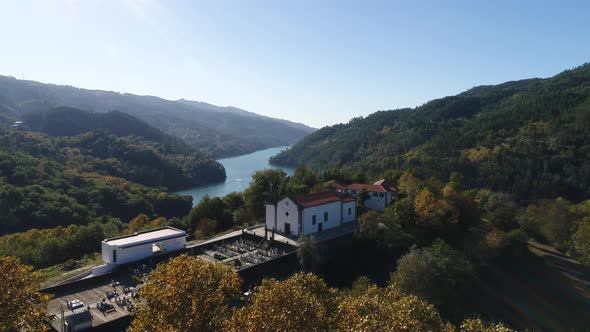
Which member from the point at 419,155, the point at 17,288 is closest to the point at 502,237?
the point at 17,288

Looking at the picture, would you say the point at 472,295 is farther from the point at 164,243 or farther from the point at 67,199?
the point at 67,199

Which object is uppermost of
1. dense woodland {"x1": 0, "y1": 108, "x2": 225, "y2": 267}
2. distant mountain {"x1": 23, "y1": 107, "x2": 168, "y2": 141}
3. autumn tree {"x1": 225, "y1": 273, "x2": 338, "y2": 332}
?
distant mountain {"x1": 23, "y1": 107, "x2": 168, "y2": 141}

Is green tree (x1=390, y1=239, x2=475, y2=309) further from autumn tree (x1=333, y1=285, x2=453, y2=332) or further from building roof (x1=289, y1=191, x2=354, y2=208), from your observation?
autumn tree (x1=333, y1=285, x2=453, y2=332)

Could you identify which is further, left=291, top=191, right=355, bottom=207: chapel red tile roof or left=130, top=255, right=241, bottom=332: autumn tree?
left=291, top=191, right=355, bottom=207: chapel red tile roof

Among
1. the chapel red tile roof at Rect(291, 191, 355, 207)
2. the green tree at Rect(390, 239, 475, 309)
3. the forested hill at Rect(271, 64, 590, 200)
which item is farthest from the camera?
the forested hill at Rect(271, 64, 590, 200)

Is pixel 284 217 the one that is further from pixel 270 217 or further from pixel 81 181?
pixel 81 181

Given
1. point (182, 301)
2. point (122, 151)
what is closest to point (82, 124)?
point (122, 151)

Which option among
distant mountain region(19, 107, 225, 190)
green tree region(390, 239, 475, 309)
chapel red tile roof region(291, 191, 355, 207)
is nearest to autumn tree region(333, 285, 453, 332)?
green tree region(390, 239, 475, 309)
